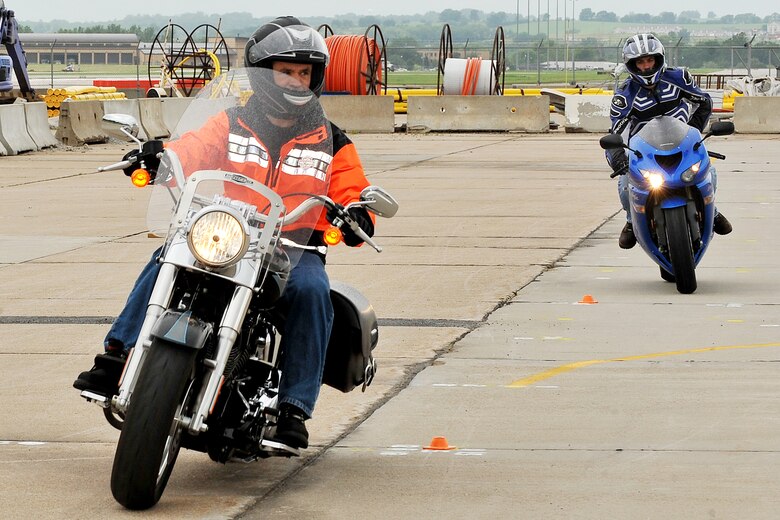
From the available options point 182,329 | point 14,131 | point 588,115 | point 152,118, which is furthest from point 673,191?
point 588,115

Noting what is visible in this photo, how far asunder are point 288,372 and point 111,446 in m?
0.97

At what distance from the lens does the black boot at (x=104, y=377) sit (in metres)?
5.18

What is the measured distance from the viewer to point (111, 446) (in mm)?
5816

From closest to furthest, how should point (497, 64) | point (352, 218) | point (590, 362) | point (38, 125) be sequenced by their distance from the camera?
point (352, 218), point (590, 362), point (38, 125), point (497, 64)

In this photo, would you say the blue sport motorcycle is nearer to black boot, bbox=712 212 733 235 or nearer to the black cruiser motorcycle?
black boot, bbox=712 212 733 235

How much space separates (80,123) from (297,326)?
2335 cm

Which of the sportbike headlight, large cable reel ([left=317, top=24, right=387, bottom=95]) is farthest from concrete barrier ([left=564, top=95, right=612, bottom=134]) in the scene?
the sportbike headlight

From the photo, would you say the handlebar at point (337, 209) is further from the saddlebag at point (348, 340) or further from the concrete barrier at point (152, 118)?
the concrete barrier at point (152, 118)

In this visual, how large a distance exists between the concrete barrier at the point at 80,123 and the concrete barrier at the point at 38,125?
1.41 feet

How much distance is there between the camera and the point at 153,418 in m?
4.63

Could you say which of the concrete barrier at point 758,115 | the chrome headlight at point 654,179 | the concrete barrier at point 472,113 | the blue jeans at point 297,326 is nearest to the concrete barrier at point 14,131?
the concrete barrier at point 472,113

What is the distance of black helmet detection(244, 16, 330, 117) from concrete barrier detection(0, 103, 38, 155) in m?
20.0

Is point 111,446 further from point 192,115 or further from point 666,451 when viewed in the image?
point 666,451

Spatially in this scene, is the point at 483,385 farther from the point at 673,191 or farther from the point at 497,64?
the point at 497,64
